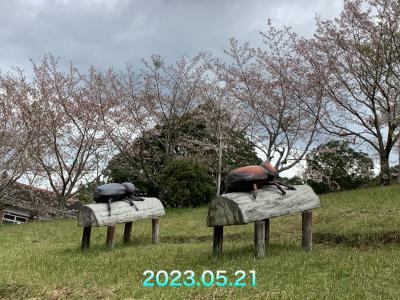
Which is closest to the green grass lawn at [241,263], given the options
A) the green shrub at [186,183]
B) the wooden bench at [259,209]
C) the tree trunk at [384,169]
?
the wooden bench at [259,209]

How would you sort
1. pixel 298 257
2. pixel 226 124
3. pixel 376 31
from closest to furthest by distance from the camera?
pixel 298 257
pixel 376 31
pixel 226 124

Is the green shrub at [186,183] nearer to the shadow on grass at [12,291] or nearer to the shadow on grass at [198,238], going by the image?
the shadow on grass at [198,238]

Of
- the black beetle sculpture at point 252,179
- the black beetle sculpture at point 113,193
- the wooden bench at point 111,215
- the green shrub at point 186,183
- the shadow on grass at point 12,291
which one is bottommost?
the shadow on grass at point 12,291

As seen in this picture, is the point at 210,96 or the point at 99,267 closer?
the point at 99,267

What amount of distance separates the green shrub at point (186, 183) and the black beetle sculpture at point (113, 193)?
11657 millimetres

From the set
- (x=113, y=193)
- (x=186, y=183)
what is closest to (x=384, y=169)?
(x=186, y=183)

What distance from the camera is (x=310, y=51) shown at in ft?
71.9

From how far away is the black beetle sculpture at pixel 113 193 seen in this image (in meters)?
10.6

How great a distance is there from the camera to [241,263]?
7562 mm

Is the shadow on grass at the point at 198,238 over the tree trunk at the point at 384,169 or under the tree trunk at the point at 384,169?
under

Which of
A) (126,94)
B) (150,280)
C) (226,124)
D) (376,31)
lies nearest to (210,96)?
(226,124)

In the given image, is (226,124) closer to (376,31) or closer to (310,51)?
(310,51)

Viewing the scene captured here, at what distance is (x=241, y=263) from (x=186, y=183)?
15.3m

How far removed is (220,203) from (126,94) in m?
18.3
